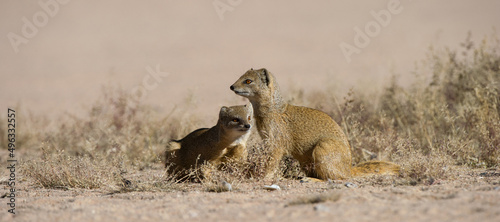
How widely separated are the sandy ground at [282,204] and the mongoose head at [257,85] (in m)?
1.37

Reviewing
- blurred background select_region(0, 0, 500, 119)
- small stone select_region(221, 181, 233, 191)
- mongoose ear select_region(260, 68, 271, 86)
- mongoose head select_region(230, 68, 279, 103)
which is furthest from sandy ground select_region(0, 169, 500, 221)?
blurred background select_region(0, 0, 500, 119)

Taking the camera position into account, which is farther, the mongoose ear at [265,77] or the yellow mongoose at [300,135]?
→ the mongoose ear at [265,77]

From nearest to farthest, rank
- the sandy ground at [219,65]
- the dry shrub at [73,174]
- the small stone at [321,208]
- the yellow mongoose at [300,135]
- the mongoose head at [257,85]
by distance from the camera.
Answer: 1. the small stone at [321,208]
2. the sandy ground at [219,65]
3. the dry shrub at [73,174]
4. the yellow mongoose at [300,135]
5. the mongoose head at [257,85]

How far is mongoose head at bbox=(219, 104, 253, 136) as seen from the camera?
260 inches

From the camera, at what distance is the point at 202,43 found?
29469 mm

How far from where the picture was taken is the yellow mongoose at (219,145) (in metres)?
6.67

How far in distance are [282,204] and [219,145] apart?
2197 mm

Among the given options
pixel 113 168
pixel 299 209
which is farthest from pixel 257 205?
pixel 113 168

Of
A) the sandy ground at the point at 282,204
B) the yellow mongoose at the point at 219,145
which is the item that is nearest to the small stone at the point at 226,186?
the sandy ground at the point at 282,204

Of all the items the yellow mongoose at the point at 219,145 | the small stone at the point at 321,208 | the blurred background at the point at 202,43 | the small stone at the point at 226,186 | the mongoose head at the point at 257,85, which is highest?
the blurred background at the point at 202,43

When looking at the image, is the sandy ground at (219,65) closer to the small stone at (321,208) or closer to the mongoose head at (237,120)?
the small stone at (321,208)

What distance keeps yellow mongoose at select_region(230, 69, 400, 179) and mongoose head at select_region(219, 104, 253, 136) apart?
6.7 inches

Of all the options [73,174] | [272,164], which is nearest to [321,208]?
[272,164]

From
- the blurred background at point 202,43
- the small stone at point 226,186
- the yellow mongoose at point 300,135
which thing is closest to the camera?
the small stone at point 226,186
